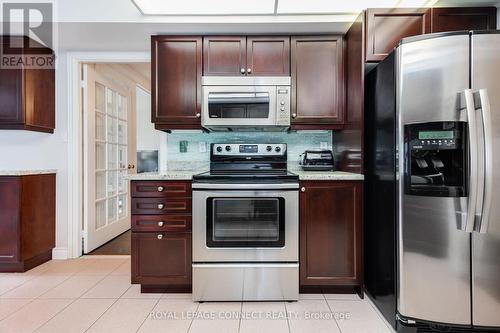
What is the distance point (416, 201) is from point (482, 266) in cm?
49

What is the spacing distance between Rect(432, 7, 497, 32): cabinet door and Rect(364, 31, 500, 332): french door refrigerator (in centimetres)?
68

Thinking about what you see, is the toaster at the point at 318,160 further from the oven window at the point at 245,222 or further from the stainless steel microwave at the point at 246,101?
the oven window at the point at 245,222

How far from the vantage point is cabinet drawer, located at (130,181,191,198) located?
221 centimetres

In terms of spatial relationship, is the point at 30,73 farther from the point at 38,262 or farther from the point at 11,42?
the point at 38,262

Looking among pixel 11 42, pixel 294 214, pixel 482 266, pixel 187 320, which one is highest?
pixel 11 42

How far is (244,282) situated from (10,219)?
218 centimetres

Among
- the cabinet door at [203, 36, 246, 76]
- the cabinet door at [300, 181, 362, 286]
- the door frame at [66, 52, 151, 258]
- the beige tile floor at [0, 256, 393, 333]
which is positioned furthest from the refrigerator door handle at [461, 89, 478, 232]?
the door frame at [66, 52, 151, 258]

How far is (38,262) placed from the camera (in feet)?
→ 9.27

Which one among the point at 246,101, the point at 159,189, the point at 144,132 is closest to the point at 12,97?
the point at 159,189

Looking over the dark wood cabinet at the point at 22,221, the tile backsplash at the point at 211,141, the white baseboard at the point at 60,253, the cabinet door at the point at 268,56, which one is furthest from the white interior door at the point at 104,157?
the cabinet door at the point at 268,56

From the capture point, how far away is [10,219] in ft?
8.45

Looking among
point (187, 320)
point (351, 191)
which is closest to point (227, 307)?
point (187, 320)

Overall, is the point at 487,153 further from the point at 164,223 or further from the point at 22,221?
the point at 22,221

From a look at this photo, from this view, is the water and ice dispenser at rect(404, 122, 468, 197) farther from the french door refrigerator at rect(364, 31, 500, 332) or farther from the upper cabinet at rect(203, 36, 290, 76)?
the upper cabinet at rect(203, 36, 290, 76)
